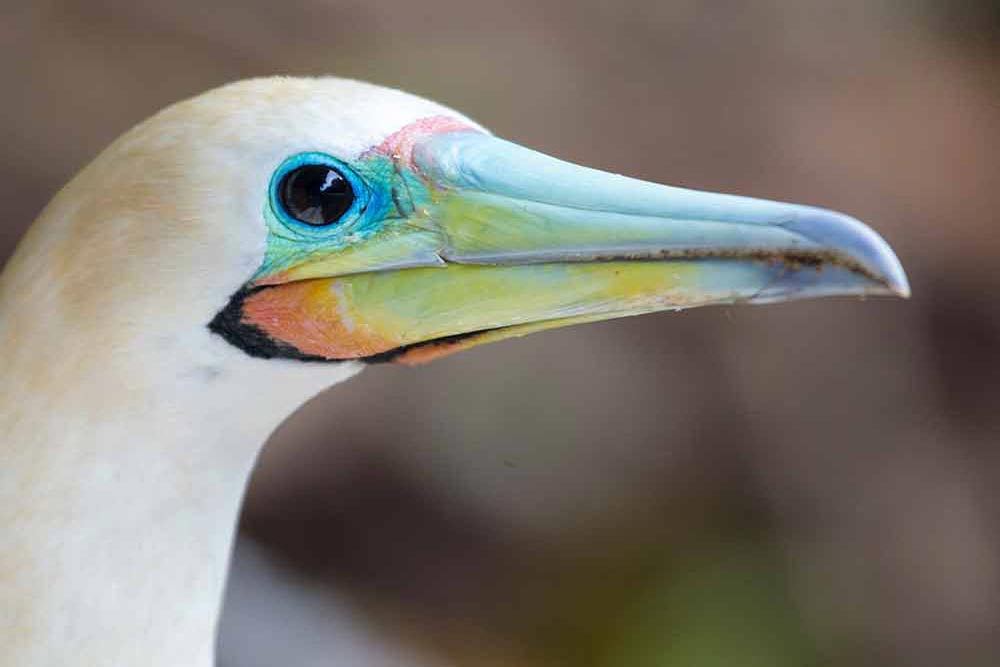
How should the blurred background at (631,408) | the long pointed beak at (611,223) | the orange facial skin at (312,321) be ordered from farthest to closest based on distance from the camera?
the blurred background at (631,408) → the orange facial skin at (312,321) → the long pointed beak at (611,223)

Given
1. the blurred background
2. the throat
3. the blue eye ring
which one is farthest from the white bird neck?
the blurred background

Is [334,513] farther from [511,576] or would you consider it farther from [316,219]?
[316,219]

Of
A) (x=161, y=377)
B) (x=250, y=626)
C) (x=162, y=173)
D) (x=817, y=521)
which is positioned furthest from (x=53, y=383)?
(x=817, y=521)

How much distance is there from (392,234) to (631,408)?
7.55ft

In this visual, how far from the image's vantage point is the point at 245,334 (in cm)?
126

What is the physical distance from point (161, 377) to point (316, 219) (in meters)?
0.22

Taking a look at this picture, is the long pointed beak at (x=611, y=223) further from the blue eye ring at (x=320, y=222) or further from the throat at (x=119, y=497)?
the throat at (x=119, y=497)

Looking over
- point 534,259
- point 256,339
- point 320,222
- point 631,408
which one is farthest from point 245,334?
point 631,408

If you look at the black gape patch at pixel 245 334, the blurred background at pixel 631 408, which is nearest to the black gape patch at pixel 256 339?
the black gape patch at pixel 245 334

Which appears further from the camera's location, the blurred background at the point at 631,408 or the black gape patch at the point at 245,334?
the blurred background at the point at 631,408

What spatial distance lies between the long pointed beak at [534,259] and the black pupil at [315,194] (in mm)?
47

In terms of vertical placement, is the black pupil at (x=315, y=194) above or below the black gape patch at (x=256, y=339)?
above

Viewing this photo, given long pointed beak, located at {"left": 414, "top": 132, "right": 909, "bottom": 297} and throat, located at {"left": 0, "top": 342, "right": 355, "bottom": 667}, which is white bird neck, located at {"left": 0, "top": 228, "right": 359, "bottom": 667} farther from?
long pointed beak, located at {"left": 414, "top": 132, "right": 909, "bottom": 297}

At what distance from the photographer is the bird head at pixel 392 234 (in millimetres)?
1167
